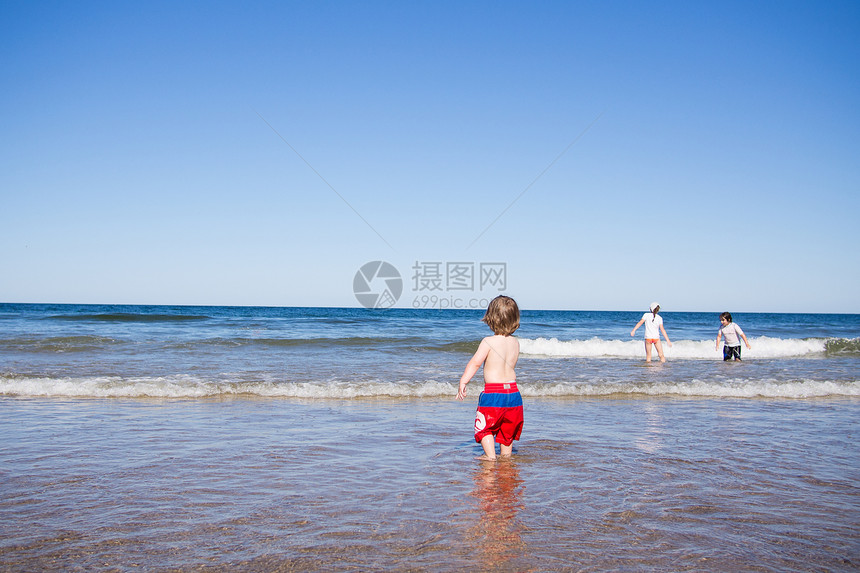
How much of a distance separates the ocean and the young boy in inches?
12.0

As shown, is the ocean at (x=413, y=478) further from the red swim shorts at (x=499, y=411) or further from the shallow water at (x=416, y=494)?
the red swim shorts at (x=499, y=411)

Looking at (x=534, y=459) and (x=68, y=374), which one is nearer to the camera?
(x=534, y=459)

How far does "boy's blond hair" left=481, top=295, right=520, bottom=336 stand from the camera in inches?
205

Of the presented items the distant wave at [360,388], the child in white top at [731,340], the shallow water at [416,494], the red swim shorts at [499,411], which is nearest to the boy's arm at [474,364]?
the red swim shorts at [499,411]

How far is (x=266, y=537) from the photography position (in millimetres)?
3355

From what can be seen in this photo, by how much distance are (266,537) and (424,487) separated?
4.74 ft

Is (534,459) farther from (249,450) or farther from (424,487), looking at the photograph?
(249,450)

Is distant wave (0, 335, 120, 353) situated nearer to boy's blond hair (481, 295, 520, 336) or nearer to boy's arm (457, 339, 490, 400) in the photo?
boy's arm (457, 339, 490, 400)

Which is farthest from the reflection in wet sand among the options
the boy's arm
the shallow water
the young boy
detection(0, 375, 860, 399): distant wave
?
detection(0, 375, 860, 399): distant wave

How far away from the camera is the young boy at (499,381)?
16.9 feet

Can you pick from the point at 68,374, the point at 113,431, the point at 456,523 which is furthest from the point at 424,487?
the point at 68,374

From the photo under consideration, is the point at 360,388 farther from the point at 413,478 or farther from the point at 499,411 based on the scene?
the point at 413,478

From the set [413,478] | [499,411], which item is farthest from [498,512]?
[499,411]

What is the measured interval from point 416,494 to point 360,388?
5.94 m
